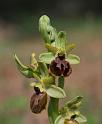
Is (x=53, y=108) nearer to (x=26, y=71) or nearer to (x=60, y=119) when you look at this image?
(x=60, y=119)

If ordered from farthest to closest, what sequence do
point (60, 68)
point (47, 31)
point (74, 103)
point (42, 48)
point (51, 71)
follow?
point (42, 48), point (74, 103), point (47, 31), point (51, 71), point (60, 68)

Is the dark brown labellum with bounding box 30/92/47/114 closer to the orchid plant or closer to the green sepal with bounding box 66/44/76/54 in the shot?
the orchid plant

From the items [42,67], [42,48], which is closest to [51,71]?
[42,67]

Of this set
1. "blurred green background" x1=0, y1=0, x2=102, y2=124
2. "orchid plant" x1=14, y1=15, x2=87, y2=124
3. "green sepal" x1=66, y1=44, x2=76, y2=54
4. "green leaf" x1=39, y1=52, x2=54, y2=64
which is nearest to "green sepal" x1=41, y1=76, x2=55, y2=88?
"orchid plant" x1=14, y1=15, x2=87, y2=124

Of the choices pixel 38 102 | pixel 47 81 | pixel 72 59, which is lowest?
pixel 38 102

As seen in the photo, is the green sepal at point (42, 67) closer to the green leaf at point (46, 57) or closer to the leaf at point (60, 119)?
the green leaf at point (46, 57)

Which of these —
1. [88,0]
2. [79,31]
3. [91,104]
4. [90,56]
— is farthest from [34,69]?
[88,0]

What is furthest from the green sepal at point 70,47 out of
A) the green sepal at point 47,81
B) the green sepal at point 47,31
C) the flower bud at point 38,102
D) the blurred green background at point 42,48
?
the blurred green background at point 42,48
